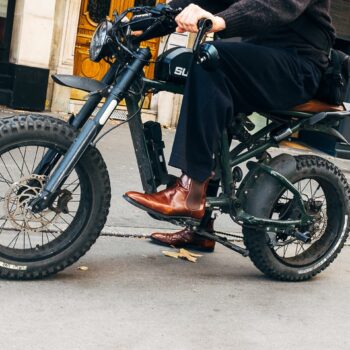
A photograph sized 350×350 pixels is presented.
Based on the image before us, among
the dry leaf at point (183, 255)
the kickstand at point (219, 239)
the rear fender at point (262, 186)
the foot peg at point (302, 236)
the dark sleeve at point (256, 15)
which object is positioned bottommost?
the dry leaf at point (183, 255)

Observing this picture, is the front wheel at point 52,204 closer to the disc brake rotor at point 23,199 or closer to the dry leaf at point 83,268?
the disc brake rotor at point 23,199

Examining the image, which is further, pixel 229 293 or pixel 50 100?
pixel 50 100

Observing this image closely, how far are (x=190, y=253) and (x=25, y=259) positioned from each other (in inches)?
51.7

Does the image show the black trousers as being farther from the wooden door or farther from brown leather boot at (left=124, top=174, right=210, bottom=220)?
the wooden door

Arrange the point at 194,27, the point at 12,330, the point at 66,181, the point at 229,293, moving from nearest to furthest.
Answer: the point at 12,330, the point at 194,27, the point at 66,181, the point at 229,293

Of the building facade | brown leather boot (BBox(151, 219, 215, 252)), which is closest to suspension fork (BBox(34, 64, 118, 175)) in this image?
brown leather boot (BBox(151, 219, 215, 252))

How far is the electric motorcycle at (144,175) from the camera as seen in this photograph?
136 inches

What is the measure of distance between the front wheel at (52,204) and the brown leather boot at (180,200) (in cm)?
25

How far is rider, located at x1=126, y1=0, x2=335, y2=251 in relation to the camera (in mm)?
3539

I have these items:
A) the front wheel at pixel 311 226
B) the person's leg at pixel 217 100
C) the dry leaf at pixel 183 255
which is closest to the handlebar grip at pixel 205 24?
the person's leg at pixel 217 100

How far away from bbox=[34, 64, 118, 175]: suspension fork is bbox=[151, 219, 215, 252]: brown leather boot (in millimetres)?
1289

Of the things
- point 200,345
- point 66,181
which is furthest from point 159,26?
point 200,345

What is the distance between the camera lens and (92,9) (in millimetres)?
11227

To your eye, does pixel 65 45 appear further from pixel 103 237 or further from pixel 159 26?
pixel 159 26
